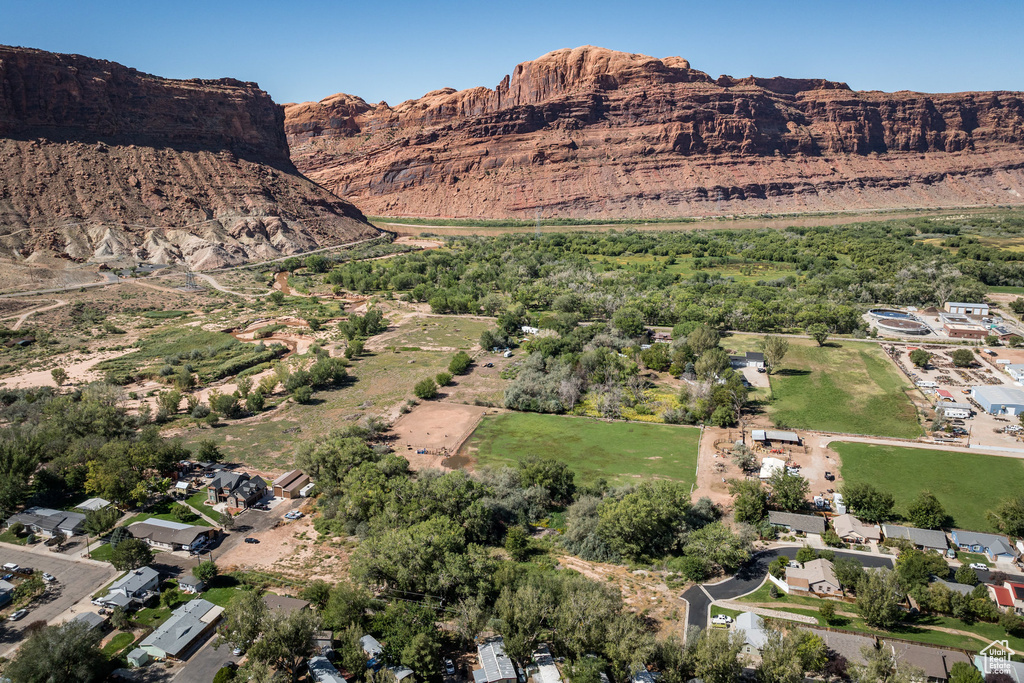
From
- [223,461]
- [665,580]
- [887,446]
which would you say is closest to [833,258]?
[887,446]

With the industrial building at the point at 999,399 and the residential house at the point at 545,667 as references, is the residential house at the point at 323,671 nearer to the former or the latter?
the residential house at the point at 545,667

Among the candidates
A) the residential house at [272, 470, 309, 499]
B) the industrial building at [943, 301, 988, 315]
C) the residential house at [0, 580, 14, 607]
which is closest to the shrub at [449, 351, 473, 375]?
the residential house at [272, 470, 309, 499]

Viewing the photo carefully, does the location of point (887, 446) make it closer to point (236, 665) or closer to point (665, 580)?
point (665, 580)

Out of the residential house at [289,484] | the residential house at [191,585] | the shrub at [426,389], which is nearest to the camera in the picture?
the residential house at [191,585]

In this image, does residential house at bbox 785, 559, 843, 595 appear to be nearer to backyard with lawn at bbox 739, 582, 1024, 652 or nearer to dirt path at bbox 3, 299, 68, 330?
backyard with lawn at bbox 739, 582, 1024, 652

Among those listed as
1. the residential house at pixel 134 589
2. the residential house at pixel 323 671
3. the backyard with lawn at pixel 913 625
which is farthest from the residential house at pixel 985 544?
the residential house at pixel 134 589

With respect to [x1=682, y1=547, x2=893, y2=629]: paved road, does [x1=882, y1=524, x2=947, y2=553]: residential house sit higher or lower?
higher
